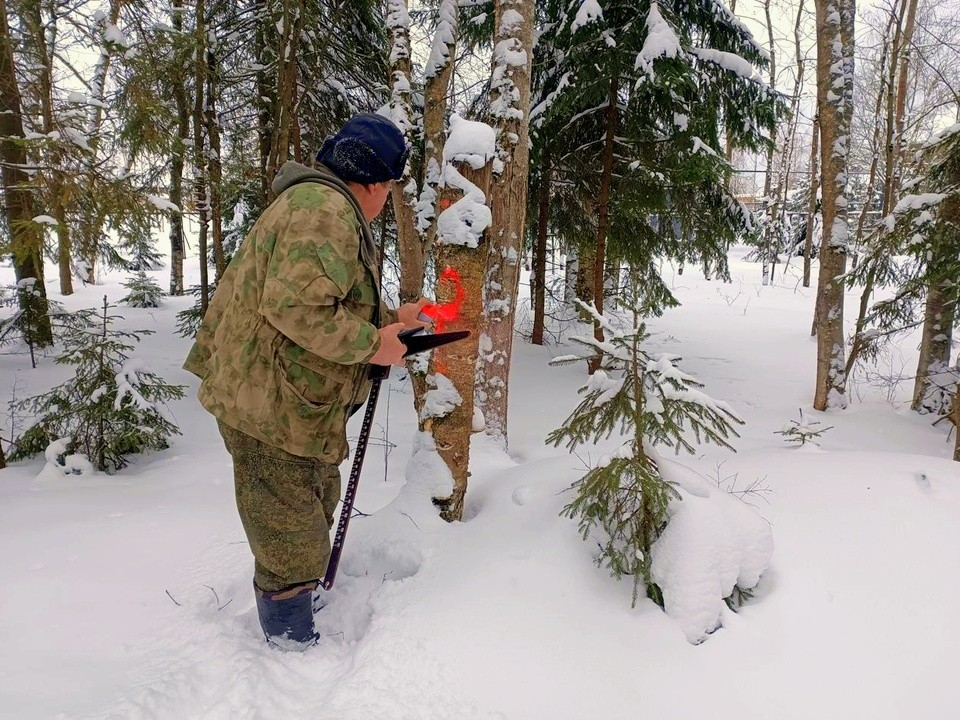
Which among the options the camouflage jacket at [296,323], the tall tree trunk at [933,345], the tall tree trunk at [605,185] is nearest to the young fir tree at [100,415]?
the camouflage jacket at [296,323]

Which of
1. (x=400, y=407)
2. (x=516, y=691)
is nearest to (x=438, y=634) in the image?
(x=516, y=691)

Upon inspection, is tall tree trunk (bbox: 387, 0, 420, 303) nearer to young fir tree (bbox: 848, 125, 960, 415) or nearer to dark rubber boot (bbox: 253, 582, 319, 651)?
dark rubber boot (bbox: 253, 582, 319, 651)

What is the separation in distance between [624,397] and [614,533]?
1.91 feet

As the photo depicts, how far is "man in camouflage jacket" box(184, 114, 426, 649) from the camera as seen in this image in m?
1.89

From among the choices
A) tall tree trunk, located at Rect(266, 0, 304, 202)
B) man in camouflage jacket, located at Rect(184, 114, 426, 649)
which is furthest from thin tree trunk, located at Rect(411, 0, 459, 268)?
man in camouflage jacket, located at Rect(184, 114, 426, 649)

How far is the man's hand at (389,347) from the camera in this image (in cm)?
203

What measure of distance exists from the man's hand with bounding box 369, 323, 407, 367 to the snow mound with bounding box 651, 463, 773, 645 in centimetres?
132

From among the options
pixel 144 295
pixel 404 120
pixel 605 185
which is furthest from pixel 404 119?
pixel 144 295

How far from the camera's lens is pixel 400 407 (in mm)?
7266

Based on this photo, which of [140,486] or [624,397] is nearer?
[624,397]

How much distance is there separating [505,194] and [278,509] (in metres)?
3.03

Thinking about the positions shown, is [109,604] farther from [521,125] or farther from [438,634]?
[521,125]

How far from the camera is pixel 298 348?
2018 millimetres

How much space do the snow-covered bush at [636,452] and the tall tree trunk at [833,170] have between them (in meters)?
5.53
